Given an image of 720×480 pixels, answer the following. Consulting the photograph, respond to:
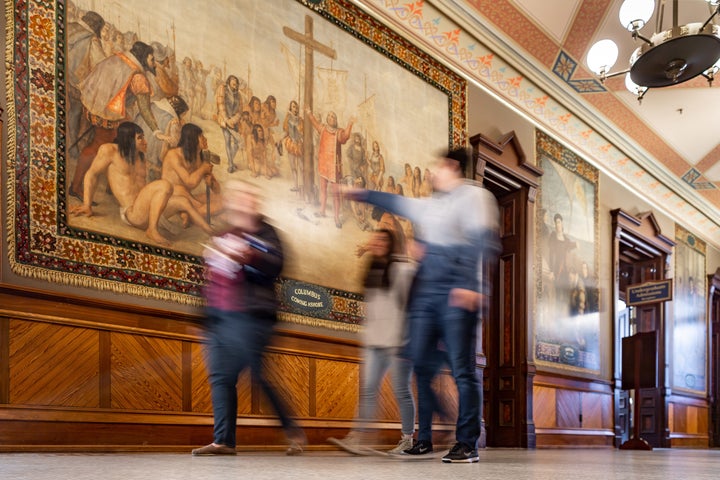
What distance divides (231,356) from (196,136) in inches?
89.9

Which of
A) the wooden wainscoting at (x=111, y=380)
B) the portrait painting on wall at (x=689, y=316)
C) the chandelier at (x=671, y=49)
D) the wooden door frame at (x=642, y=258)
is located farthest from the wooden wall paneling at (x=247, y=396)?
the portrait painting on wall at (x=689, y=316)

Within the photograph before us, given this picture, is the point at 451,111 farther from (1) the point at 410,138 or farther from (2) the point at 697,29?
(2) the point at 697,29

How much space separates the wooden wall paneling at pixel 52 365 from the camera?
3.96 metres

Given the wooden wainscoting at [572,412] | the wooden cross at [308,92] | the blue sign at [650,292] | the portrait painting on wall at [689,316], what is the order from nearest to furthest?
the wooden cross at [308,92]
the wooden wainscoting at [572,412]
the blue sign at [650,292]
the portrait painting on wall at [689,316]

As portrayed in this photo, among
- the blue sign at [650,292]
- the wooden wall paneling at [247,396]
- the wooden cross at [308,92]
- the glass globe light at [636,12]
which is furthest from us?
the blue sign at [650,292]

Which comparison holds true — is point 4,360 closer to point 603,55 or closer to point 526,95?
point 603,55

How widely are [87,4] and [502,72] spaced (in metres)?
5.44

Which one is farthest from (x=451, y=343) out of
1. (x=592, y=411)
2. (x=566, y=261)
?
(x=592, y=411)

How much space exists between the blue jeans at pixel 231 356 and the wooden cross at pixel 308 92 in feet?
8.65

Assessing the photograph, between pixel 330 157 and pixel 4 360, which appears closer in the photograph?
pixel 4 360

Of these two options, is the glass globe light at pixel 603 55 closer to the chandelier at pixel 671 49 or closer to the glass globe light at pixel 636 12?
the chandelier at pixel 671 49

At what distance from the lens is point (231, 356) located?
339 centimetres

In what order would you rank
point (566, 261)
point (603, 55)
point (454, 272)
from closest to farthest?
point (454, 272) < point (603, 55) < point (566, 261)

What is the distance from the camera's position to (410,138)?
24.0 ft
